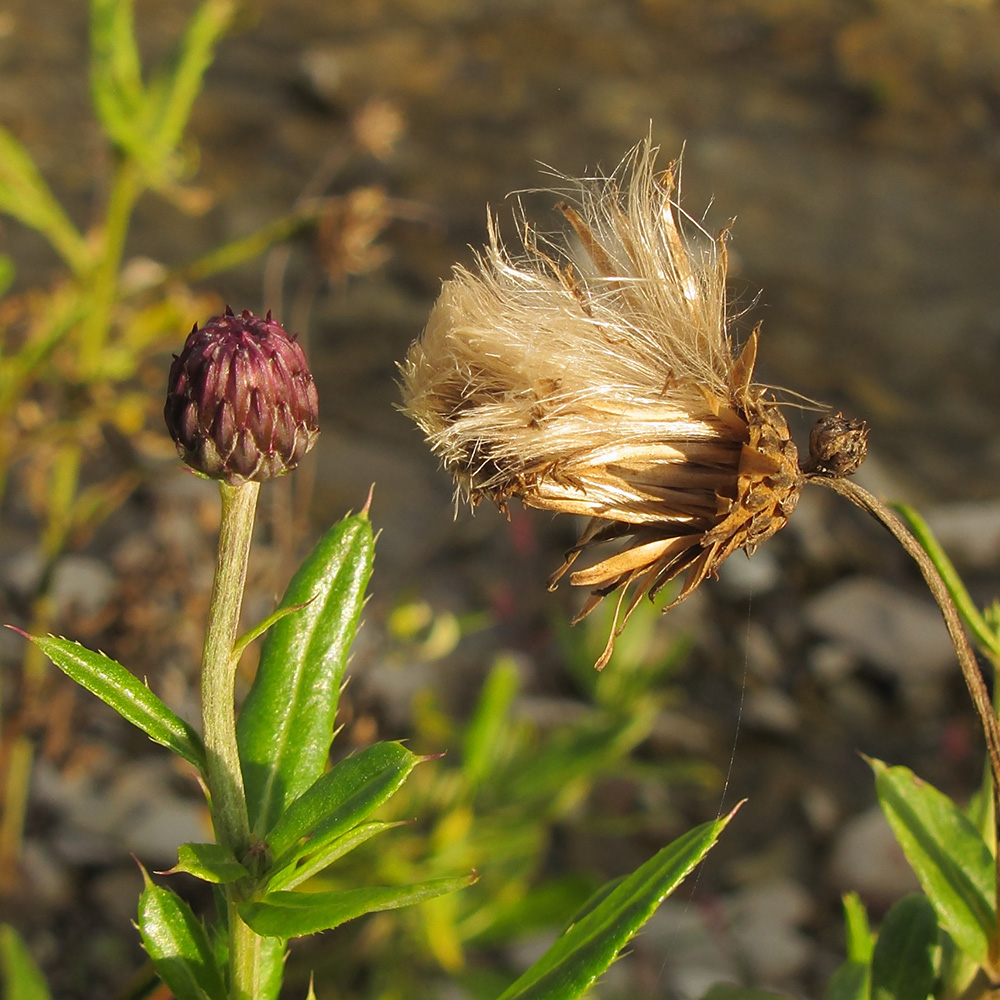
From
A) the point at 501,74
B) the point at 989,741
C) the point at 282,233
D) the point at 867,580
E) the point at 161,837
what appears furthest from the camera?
the point at 501,74

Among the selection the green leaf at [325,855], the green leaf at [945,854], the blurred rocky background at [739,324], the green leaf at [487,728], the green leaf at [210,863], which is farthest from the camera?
the blurred rocky background at [739,324]

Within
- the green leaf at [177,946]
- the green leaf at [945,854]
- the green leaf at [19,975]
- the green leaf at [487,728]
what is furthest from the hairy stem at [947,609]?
the green leaf at [487,728]

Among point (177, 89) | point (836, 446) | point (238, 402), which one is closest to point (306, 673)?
point (238, 402)

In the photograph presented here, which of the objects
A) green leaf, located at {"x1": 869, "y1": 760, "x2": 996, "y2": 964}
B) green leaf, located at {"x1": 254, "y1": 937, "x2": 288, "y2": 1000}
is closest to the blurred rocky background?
green leaf, located at {"x1": 869, "y1": 760, "x2": 996, "y2": 964}

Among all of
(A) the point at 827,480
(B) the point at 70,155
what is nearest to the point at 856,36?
(B) the point at 70,155

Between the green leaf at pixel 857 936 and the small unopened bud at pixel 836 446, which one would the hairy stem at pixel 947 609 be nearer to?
the small unopened bud at pixel 836 446

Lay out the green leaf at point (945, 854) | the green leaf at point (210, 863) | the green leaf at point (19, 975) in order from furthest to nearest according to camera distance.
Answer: the green leaf at point (19, 975)
the green leaf at point (945, 854)
the green leaf at point (210, 863)

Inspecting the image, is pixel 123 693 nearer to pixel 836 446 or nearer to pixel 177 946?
pixel 177 946

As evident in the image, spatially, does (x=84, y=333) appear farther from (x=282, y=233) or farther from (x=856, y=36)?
(x=856, y=36)
